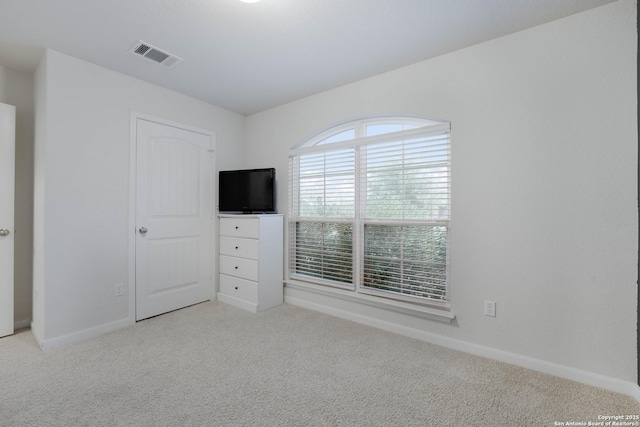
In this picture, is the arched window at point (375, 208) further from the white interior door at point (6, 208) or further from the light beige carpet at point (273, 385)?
the white interior door at point (6, 208)

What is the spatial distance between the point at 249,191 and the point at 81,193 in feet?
5.01

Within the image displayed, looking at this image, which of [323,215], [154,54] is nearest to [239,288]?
[323,215]

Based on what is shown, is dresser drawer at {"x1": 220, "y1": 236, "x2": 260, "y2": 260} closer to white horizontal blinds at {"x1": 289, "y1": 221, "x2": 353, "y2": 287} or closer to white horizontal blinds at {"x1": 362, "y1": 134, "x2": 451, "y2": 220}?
white horizontal blinds at {"x1": 289, "y1": 221, "x2": 353, "y2": 287}

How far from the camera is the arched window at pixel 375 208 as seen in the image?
8.11ft

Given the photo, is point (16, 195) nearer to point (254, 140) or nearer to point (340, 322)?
point (254, 140)

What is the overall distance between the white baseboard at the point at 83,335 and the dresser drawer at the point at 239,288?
38.3 inches

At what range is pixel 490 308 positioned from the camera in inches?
86.6

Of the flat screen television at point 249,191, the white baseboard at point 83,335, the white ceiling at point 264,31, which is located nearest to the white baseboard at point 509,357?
the flat screen television at point 249,191

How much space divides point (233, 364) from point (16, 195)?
252 centimetres

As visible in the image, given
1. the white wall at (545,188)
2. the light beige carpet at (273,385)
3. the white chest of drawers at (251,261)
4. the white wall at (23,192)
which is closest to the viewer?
the light beige carpet at (273,385)

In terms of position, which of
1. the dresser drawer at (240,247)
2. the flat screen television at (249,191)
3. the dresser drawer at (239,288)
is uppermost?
the flat screen television at (249,191)

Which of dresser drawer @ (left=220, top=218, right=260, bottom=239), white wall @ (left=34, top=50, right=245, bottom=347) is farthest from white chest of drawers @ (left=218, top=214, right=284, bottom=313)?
white wall @ (left=34, top=50, right=245, bottom=347)

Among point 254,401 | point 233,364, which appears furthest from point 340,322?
point 254,401

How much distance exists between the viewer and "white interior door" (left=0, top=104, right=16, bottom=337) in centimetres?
243
